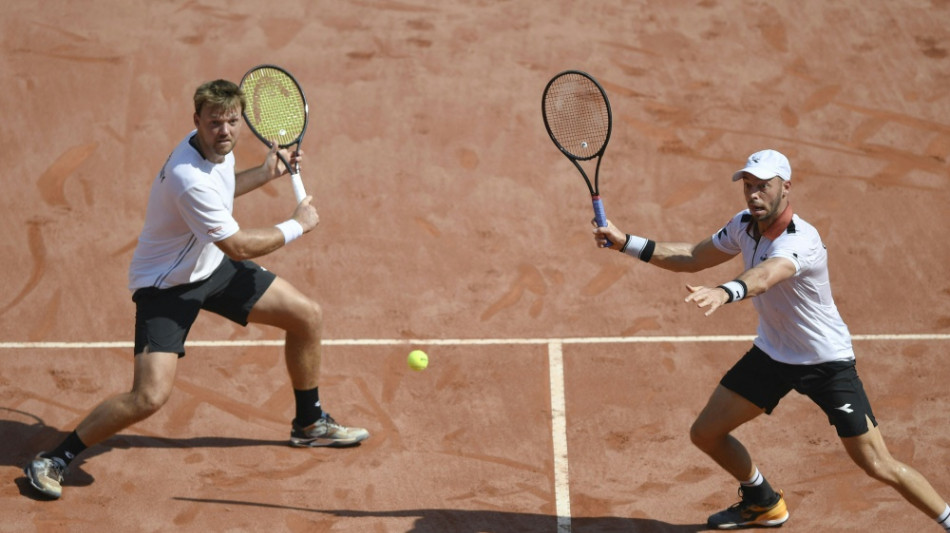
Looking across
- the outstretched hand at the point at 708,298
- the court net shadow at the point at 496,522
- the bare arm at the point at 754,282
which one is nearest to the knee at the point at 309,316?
the court net shadow at the point at 496,522

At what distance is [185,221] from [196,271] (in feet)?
1.02

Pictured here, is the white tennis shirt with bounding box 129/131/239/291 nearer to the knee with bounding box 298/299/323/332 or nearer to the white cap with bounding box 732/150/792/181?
the knee with bounding box 298/299/323/332

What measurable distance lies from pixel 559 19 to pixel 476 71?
1.08 metres

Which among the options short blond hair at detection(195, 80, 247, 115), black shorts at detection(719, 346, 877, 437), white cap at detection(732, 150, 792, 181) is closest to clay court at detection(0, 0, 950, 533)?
black shorts at detection(719, 346, 877, 437)

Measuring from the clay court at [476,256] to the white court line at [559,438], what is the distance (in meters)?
0.02

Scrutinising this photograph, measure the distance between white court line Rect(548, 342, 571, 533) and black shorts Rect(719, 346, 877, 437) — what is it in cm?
111

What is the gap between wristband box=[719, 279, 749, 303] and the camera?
4832mm

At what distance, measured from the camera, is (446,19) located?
1068cm

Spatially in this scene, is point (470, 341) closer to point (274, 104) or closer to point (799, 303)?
point (274, 104)

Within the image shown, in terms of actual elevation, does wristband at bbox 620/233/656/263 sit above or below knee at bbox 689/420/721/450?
above

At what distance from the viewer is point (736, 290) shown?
487cm

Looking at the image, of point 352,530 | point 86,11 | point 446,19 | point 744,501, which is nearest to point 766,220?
point 744,501

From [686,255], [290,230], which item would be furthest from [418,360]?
[686,255]

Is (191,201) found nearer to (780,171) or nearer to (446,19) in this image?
(780,171)
